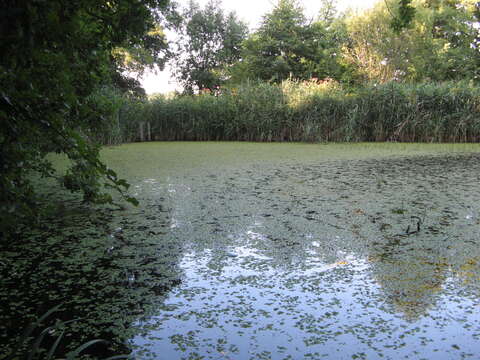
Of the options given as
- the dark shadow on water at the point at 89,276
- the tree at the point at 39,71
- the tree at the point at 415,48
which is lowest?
the dark shadow on water at the point at 89,276

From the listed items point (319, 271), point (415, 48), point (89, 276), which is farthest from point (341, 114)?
point (415, 48)

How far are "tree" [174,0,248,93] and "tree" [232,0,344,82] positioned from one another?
5834 millimetres

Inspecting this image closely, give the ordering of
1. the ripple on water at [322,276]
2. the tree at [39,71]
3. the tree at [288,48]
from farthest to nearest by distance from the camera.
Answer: the tree at [288,48]
the ripple on water at [322,276]
the tree at [39,71]

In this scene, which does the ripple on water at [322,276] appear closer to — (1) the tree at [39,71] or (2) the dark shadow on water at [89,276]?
(2) the dark shadow on water at [89,276]

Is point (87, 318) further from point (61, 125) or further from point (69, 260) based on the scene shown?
point (61, 125)

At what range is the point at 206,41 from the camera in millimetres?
25672

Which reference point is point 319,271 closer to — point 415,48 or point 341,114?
point 341,114

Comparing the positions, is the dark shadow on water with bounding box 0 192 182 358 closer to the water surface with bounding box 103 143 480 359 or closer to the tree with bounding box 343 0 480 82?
the water surface with bounding box 103 143 480 359

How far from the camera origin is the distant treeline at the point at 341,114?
8453 millimetres

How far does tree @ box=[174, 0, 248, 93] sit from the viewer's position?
82.4ft

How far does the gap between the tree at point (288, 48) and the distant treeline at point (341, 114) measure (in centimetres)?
960

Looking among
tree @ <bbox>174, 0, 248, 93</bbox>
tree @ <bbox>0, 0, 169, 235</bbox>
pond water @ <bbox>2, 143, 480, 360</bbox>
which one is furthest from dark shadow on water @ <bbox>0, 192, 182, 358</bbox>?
tree @ <bbox>174, 0, 248, 93</bbox>

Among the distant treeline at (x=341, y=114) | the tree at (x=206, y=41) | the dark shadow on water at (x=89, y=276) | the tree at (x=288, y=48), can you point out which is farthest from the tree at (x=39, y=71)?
the tree at (x=206, y=41)

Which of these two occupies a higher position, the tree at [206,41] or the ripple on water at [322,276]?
the tree at [206,41]
